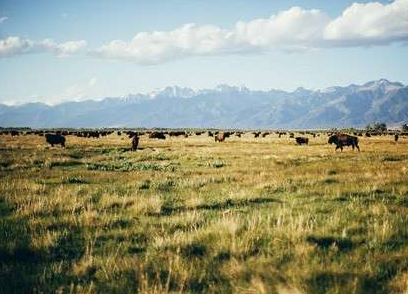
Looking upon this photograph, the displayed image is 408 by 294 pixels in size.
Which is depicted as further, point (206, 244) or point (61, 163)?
point (61, 163)

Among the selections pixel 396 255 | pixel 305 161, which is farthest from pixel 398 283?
pixel 305 161

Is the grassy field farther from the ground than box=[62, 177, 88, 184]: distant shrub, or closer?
farther from the ground

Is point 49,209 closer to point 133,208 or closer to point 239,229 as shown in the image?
point 133,208

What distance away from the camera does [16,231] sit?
8.09 meters

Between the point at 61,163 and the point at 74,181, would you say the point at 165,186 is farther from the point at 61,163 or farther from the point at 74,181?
the point at 61,163

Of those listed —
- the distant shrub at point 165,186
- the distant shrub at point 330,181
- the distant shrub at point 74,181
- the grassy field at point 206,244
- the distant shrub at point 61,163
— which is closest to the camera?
the grassy field at point 206,244

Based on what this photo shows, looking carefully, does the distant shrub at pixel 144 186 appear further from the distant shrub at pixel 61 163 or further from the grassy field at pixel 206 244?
the distant shrub at pixel 61 163

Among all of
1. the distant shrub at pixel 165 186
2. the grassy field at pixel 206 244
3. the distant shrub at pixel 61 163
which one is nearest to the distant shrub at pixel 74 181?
the distant shrub at pixel 165 186

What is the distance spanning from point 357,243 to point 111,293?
14.0ft

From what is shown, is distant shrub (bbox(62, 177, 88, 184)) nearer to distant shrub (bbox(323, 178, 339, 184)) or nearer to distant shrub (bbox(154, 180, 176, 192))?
distant shrub (bbox(154, 180, 176, 192))

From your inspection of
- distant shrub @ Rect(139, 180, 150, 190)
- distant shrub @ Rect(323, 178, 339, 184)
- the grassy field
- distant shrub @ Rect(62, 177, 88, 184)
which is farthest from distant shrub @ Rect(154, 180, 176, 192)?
distant shrub @ Rect(323, 178, 339, 184)

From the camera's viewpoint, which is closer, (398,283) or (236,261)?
(398,283)

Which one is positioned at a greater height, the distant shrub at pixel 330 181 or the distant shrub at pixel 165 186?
the distant shrub at pixel 330 181

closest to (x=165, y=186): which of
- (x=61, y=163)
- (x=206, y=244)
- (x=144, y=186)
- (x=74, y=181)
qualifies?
(x=144, y=186)
